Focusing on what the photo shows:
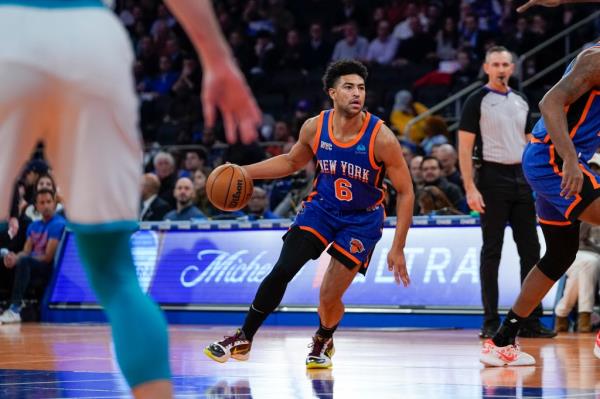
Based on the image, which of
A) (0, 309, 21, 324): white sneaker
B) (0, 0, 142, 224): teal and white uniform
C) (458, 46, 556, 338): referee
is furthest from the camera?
(0, 309, 21, 324): white sneaker

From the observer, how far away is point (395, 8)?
18.4 m

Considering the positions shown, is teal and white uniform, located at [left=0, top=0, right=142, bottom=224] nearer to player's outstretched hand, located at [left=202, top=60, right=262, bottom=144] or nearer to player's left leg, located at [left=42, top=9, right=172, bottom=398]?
player's left leg, located at [left=42, top=9, right=172, bottom=398]

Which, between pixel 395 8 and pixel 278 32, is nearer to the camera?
pixel 395 8

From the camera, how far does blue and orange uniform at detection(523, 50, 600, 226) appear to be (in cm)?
618

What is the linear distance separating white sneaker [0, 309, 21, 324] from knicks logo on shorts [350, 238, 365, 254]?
6.65 meters

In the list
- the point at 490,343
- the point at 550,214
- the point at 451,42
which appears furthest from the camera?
the point at 451,42

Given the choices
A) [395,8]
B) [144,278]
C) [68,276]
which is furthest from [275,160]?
[395,8]

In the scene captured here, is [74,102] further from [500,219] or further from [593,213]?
[500,219]

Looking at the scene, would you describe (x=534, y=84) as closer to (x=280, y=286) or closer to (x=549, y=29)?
(x=549, y=29)

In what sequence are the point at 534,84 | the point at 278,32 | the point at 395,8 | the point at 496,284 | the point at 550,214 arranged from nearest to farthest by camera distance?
the point at 550,214, the point at 496,284, the point at 534,84, the point at 395,8, the point at 278,32


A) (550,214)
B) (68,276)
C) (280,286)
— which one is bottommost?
(68,276)

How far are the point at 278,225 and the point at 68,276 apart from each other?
9.05ft

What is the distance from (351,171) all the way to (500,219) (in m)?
2.56

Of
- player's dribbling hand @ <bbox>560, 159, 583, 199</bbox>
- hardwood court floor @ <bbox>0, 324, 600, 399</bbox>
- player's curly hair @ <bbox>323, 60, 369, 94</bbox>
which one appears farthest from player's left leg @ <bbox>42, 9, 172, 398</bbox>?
player's curly hair @ <bbox>323, 60, 369, 94</bbox>
